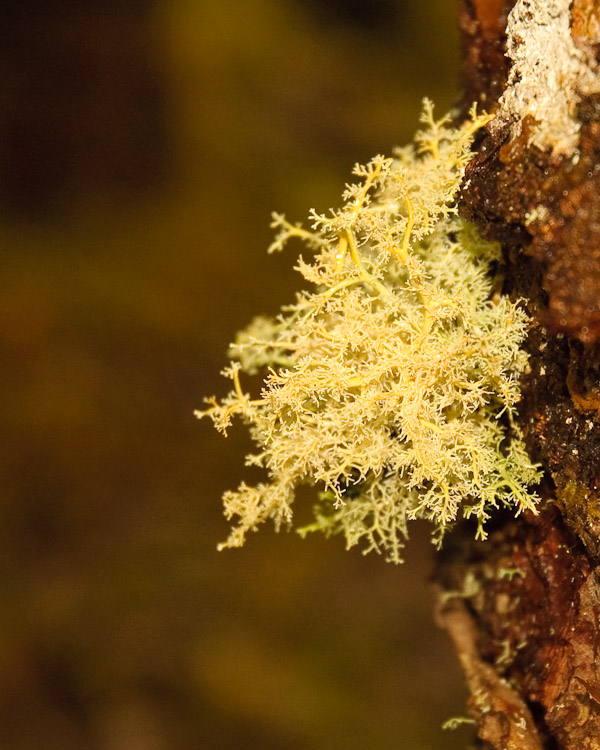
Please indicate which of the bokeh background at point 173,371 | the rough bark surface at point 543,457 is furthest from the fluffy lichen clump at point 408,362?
the bokeh background at point 173,371

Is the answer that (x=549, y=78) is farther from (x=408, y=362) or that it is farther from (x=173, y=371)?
(x=173, y=371)

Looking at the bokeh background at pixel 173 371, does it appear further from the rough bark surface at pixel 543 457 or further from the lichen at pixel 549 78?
the lichen at pixel 549 78

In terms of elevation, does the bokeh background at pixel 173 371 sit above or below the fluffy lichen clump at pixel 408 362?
above

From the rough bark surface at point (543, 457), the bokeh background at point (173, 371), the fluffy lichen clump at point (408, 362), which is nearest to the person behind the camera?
the rough bark surface at point (543, 457)

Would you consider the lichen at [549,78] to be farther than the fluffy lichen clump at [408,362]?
No

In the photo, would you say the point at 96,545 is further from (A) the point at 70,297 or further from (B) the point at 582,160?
(B) the point at 582,160

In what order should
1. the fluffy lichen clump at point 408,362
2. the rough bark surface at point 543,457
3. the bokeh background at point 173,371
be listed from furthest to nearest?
the bokeh background at point 173,371, the fluffy lichen clump at point 408,362, the rough bark surface at point 543,457
